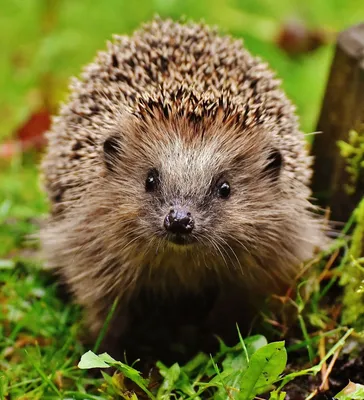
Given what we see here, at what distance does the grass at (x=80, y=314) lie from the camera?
2121mm

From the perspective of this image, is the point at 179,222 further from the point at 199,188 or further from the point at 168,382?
the point at 168,382

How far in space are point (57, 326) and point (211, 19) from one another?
3.22 m

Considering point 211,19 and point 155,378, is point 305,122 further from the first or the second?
point 155,378

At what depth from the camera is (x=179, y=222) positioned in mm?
2053

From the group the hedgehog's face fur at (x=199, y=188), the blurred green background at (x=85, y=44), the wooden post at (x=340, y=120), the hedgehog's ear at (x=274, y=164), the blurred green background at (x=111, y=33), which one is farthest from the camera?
the blurred green background at (x=111, y=33)

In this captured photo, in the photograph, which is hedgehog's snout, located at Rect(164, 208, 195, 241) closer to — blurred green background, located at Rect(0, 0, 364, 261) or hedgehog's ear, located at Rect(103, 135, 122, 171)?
hedgehog's ear, located at Rect(103, 135, 122, 171)

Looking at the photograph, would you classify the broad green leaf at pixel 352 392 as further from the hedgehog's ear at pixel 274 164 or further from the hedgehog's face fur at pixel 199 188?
the hedgehog's ear at pixel 274 164

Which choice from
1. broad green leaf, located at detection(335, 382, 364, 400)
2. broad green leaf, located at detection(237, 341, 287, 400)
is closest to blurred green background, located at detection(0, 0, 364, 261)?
broad green leaf, located at detection(237, 341, 287, 400)

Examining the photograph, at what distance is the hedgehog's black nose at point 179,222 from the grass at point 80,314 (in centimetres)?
37

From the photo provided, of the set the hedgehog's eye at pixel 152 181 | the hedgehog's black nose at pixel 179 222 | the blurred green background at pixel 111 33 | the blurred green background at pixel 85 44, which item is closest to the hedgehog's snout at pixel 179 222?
the hedgehog's black nose at pixel 179 222

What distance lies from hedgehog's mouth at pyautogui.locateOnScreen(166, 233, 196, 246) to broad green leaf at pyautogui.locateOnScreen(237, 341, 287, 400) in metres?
0.38

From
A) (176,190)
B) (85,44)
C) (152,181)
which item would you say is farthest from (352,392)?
(85,44)

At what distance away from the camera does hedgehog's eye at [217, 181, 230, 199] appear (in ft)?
7.41

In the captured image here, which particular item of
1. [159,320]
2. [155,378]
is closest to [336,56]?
[159,320]
